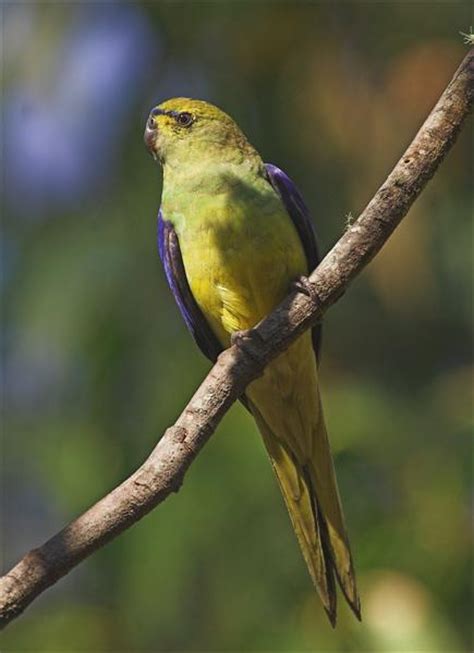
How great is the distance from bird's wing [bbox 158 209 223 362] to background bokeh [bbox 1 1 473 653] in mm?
1047

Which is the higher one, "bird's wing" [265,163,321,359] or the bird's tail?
"bird's wing" [265,163,321,359]

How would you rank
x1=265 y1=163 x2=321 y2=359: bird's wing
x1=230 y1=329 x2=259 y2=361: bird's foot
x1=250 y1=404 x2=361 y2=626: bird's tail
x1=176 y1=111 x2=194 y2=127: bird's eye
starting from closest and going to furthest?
x1=230 y1=329 x2=259 y2=361: bird's foot < x1=250 y1=404 x2=361 y2=626: bird's tail < x1=265 y1=163 x2=321 y2=359: bird's wing < x1=176 y1=111 x2=194 y2=127: bird's eye

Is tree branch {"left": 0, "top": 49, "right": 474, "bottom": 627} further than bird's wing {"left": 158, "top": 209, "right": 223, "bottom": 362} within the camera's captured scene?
No

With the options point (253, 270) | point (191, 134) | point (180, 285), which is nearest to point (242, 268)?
point (253, 270)

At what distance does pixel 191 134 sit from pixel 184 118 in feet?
0.31

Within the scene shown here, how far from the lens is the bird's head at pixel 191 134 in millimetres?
4285

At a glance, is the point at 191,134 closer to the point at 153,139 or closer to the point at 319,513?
the point at 153,139

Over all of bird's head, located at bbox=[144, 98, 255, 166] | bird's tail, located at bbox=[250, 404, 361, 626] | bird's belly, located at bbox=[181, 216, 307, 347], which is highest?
bird's head, located at bbox=[144, 98, 255, 166]

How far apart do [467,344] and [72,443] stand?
8.65 ft

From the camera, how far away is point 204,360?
5.85 metres

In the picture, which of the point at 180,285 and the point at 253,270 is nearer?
the point at 253,270

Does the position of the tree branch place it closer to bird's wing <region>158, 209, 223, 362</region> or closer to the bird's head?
bird's wing <region>158, 209, 223, 362</region>

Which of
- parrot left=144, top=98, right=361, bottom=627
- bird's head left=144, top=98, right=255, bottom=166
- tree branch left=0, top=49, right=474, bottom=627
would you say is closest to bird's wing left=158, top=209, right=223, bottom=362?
parrot left=144, top=98, right=361, bottom=627

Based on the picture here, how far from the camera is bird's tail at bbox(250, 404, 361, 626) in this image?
359 cm
